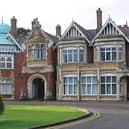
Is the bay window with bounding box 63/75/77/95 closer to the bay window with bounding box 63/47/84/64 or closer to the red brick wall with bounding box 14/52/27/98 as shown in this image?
the bay window with bounding box 63/47/84/64

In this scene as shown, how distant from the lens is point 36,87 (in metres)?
68.9

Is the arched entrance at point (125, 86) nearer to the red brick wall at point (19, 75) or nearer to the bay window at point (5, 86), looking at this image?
the red brick wall at point (19, 75)

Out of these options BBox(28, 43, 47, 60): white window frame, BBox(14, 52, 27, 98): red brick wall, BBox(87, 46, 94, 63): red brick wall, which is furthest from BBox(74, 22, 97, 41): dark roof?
BBox(14, 52, 27, 98): red brick wall

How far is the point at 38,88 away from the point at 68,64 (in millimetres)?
7327

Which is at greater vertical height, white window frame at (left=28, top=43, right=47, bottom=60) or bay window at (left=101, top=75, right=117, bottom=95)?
white window frame at (left=28, top=43, right=47, bottom=60)

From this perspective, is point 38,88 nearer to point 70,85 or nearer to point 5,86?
point 5,86

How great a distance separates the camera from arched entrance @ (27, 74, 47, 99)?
6728cm

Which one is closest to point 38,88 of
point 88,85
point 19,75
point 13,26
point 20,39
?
point 19,75

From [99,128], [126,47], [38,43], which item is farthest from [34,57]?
[99,128]

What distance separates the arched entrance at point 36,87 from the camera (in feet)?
221

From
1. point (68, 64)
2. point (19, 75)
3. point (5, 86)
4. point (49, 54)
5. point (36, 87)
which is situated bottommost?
point (36, 87)

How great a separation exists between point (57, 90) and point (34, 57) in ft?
19.3

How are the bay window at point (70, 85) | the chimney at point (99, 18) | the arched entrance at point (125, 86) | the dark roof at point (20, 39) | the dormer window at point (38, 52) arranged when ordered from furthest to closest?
the dark roof at point (20, 39)
the dormer window at point (38, 52)
the chimney at point (99, 18)
the bay window at point (70, 85)
the arched entrance at point (125, 86)

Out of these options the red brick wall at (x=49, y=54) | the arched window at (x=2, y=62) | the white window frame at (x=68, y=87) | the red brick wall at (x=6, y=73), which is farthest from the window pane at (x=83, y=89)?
the arched window at (x=2, y=62)
